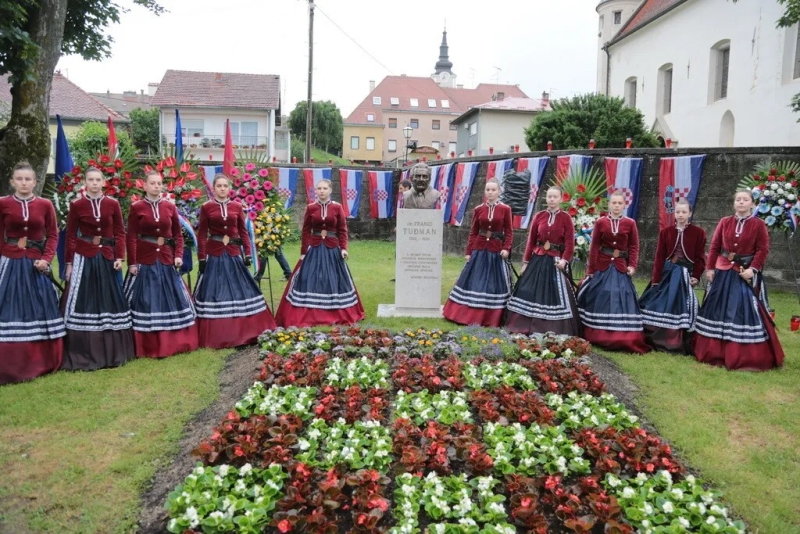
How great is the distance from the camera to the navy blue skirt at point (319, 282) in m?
8.01

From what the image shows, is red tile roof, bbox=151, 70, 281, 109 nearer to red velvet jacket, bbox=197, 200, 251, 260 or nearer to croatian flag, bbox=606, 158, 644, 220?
croatian flag, bbox=606, 158, 644, 220

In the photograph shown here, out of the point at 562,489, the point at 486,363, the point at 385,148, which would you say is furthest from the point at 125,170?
the point at 385,148

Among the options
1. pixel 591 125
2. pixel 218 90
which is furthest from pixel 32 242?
pixel 218 90

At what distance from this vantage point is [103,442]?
468 cm

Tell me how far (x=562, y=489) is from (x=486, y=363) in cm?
238

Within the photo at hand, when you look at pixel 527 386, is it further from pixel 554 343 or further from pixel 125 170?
pixel 125 170

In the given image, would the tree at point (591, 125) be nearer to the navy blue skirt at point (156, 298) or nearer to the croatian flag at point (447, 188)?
the croatian flag at point (447, 188)

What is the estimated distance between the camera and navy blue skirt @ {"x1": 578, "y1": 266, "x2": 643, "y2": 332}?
7.27m

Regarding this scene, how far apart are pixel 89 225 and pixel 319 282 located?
108 inches

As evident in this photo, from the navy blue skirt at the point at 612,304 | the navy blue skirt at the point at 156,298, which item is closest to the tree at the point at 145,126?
the navy blue skirt at the point at 156,298

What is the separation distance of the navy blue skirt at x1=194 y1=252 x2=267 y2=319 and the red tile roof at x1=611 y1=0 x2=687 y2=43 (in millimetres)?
21895

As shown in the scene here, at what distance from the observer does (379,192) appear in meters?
19.3

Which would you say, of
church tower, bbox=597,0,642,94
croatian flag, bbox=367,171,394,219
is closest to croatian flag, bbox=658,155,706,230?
croatian flag, bbox=367,171,394,219

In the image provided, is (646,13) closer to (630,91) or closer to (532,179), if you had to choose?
(630,91)
